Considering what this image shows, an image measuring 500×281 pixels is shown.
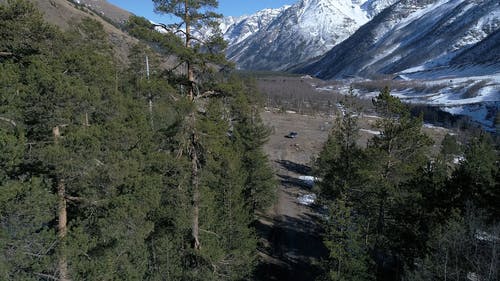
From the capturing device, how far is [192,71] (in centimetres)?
1226

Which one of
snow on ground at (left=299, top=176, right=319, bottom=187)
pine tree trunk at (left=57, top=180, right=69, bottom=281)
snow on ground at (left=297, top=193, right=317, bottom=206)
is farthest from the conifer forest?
snow on ground at (left=299, top=176, right=319, bottom=187)

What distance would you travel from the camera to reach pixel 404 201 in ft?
60.1

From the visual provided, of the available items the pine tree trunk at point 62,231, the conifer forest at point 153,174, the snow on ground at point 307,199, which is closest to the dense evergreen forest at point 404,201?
the conifer forest at point 153,174

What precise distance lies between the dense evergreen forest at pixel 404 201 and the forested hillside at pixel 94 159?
216 inches

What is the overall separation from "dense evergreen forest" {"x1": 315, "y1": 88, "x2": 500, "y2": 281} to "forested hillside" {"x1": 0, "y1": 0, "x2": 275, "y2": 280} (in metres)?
Result: 5.48

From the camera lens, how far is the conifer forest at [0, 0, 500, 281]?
9.43 meters

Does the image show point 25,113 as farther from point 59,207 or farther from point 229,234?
point 229,234

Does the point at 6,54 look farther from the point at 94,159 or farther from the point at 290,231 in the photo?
the point at 290,231

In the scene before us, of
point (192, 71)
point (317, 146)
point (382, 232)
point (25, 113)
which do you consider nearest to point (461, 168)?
point (382, 232)

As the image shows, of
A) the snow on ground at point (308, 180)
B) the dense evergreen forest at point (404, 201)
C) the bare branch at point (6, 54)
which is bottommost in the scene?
the snow on ground at point (308, 180)

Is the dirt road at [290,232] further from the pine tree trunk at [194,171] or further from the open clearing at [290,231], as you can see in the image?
the pine tree trunk at [194,171]

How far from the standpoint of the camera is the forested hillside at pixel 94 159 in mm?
9180

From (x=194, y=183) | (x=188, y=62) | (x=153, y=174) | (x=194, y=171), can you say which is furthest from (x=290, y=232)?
(x=188, y=62)

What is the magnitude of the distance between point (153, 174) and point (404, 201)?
41.7 ft
